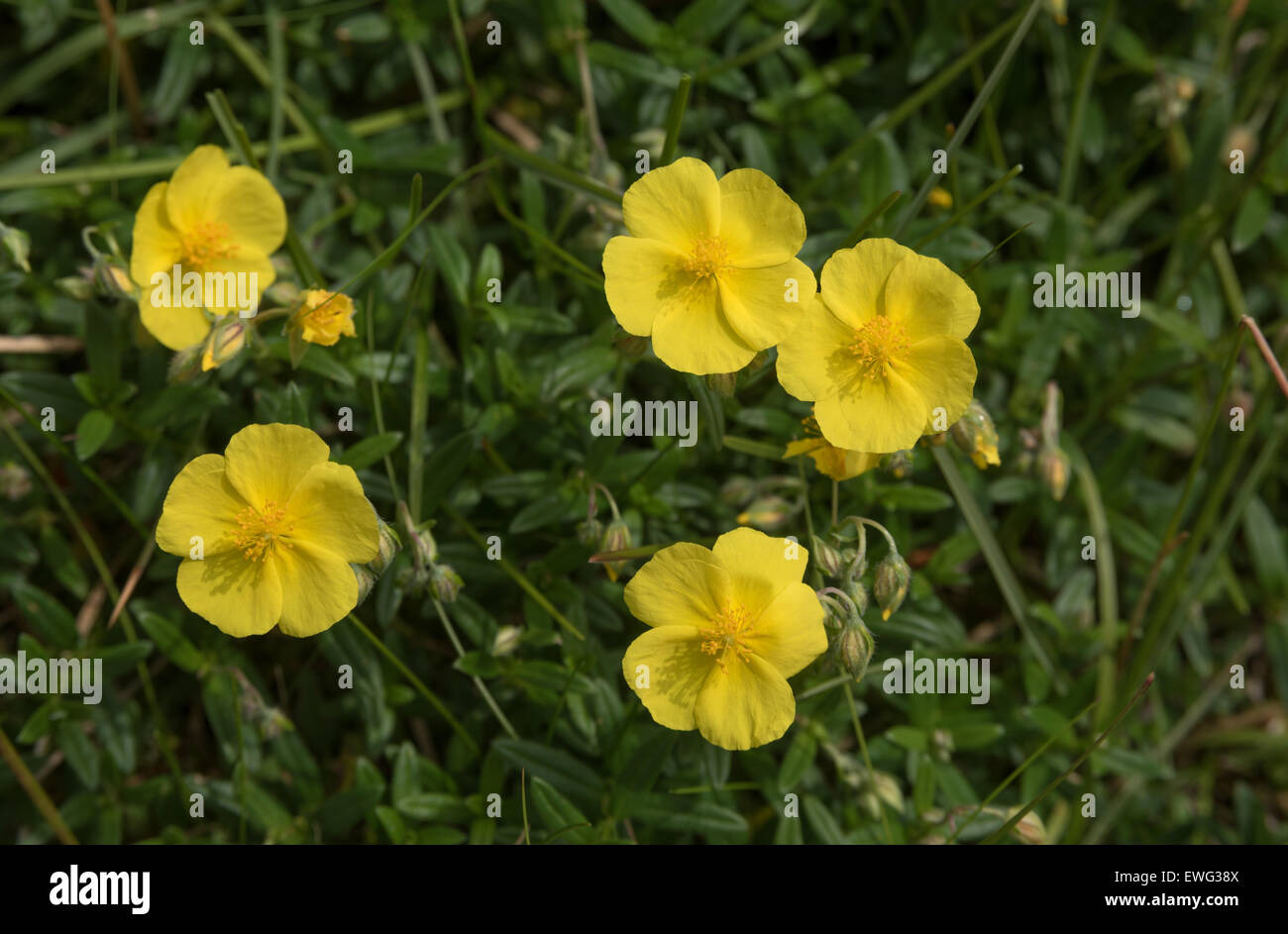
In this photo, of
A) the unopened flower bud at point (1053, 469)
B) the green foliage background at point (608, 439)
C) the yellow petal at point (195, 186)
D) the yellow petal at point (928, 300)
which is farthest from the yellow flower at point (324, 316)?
the unopened flower bud at point (1053, 469)

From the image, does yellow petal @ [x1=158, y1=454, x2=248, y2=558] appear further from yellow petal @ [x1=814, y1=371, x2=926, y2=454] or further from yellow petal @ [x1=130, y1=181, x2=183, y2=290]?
yellow petal @ [x1=814, y1=371, x2=926, y2=454]

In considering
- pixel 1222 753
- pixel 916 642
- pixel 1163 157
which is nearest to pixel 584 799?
pixel 916 642

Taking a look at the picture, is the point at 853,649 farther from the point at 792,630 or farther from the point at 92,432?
the point at 92,432

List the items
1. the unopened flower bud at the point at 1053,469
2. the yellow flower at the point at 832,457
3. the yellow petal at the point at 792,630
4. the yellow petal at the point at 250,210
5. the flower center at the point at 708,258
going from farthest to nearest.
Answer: the unopened flower bud at the point at 1053,469 → the yellow petal at the point at 250,210 → the yellow flower at the point at 832,457 → the flower center at the point at 708,258 → the yellow petal at the point at 792,630

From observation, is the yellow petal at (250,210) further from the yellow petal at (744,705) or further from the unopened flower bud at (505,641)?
the yellow petal at (744,705)

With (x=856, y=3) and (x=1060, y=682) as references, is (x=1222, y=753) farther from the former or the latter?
(x=856, y=3)

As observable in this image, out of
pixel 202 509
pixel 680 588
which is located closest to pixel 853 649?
pixel 680 588

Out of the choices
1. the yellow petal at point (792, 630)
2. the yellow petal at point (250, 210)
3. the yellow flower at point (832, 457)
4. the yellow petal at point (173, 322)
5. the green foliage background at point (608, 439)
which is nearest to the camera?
the yellow petal at point (792, 630)
